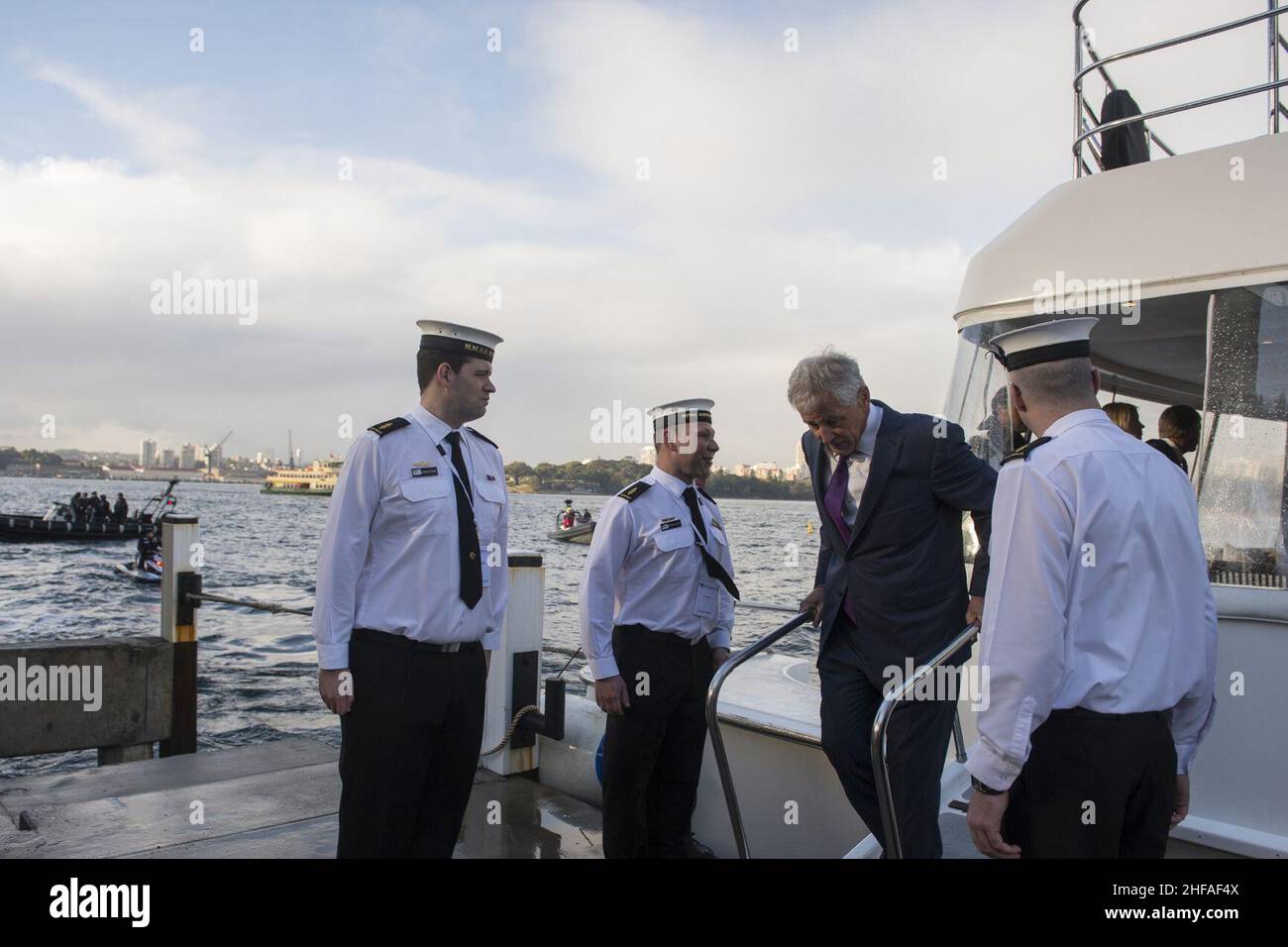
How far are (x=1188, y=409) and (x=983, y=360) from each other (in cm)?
91

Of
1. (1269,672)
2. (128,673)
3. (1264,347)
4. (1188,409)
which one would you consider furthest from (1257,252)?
(128,673)

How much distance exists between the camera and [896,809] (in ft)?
9.17

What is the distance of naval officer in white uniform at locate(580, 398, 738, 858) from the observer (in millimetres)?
3498

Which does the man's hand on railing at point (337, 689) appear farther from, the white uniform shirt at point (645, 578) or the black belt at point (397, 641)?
the white uniform shirt at point (645, 578)

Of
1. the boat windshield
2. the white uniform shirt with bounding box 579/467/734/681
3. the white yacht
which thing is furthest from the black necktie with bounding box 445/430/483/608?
the boat windshield

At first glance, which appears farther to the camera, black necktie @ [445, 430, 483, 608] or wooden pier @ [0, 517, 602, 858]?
wooden pier @ [0, 517, 602, 858]

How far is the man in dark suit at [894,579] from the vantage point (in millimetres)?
2791

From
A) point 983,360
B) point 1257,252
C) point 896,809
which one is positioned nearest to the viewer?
point 896,809

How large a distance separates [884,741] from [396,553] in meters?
1.58

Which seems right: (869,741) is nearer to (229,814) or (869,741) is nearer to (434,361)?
(434,361)

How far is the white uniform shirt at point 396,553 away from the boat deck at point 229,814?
1.59m

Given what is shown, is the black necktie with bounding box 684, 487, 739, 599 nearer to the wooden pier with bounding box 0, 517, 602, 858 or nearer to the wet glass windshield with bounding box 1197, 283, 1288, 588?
the wooden pier with bounding box 0, 517, 602, 858

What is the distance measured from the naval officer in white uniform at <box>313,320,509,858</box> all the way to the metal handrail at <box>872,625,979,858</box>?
1223 millimetres
